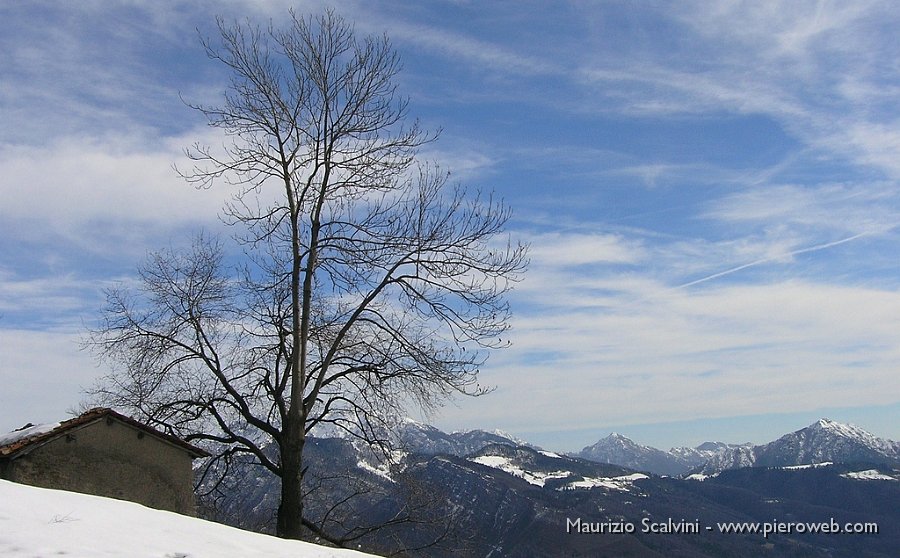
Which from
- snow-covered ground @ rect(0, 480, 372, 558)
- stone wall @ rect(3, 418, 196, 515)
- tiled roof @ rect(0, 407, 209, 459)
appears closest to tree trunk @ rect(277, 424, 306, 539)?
tiled roof @ rect(0, 407, 209, 459)

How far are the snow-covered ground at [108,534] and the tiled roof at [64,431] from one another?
20.2 feet

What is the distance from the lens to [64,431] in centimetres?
1862

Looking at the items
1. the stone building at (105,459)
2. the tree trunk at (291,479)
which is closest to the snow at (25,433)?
the stone building at (105,459)

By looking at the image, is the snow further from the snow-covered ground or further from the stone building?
the snow-covered ground

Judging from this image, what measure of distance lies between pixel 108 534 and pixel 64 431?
1079cm

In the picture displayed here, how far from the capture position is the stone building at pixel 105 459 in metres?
18.0

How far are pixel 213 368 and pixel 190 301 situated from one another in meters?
1.81

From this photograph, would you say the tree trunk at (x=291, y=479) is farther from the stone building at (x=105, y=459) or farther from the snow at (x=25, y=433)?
the snow at (x=25, y=433)

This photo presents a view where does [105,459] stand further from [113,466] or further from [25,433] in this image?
[25,433]

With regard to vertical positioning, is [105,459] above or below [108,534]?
above

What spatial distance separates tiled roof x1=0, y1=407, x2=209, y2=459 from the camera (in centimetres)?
1770

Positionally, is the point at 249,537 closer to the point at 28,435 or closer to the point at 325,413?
the point at 325,413

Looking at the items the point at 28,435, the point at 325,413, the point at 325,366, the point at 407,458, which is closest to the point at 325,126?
the point at 325,366

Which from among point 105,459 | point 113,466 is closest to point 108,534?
point 105,459
